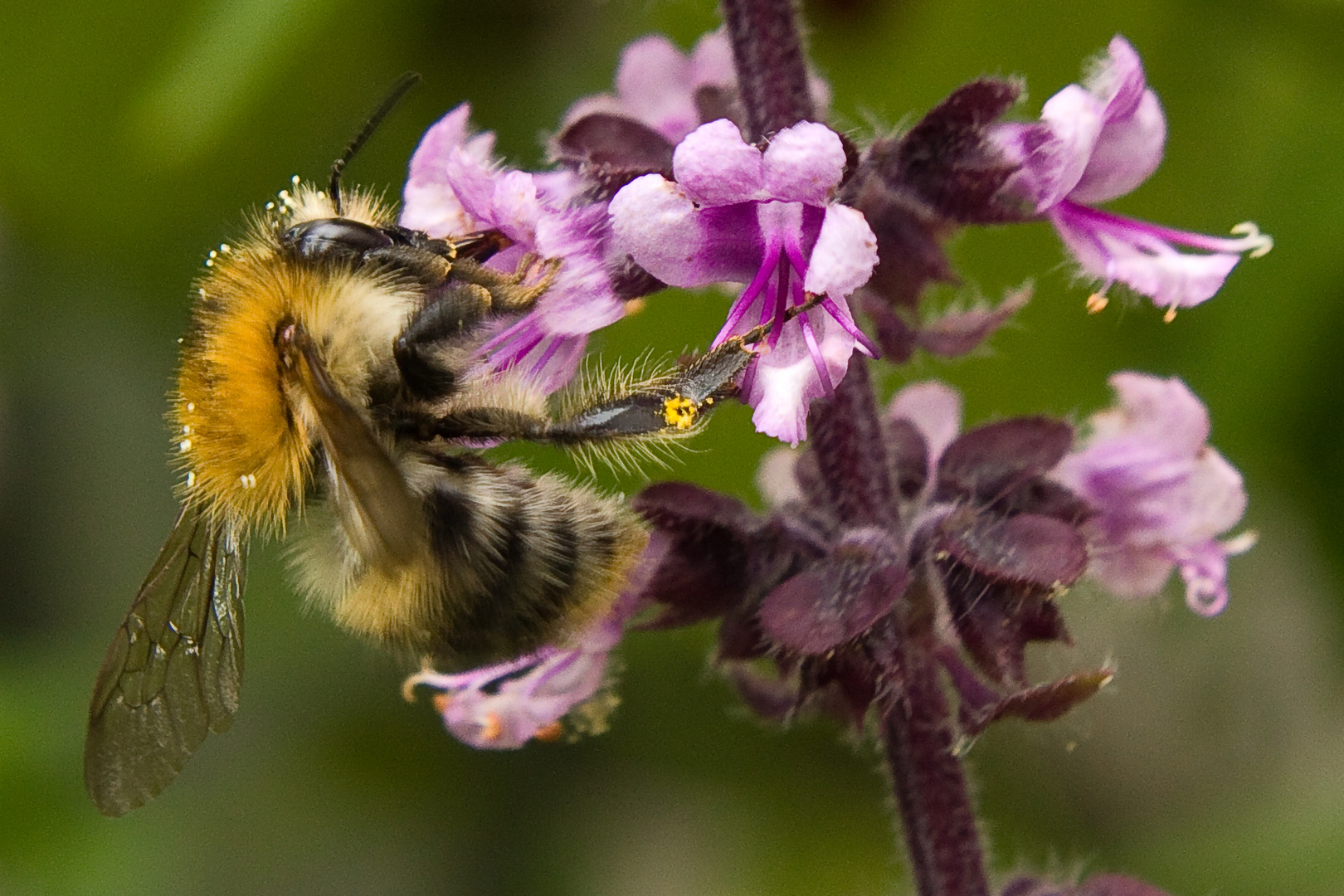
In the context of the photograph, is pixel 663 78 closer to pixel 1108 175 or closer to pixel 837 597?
pixel 1108 175

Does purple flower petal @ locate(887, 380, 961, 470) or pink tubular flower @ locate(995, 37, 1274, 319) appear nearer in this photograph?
pink tubular flower @ locate(995, 37, 1274, 319)

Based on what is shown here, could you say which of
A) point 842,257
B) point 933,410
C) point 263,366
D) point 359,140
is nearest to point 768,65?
point 842,257

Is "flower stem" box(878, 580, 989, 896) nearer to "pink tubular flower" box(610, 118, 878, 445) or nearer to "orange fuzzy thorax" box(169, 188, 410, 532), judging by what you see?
"pink tubular flower" box(610, 118, 878, 445)

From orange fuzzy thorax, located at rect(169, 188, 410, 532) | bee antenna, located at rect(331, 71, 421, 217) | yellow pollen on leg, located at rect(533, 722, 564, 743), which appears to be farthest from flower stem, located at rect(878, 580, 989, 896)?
bee antenna, located at rect(331, 71, 421, 217)

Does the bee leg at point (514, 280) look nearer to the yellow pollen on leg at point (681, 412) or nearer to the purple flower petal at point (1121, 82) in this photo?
the yellow pollen on leg at point (681, 412)

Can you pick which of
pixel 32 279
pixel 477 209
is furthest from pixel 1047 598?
pixel 32 279

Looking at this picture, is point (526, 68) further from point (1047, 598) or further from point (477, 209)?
point (1047, 598)
